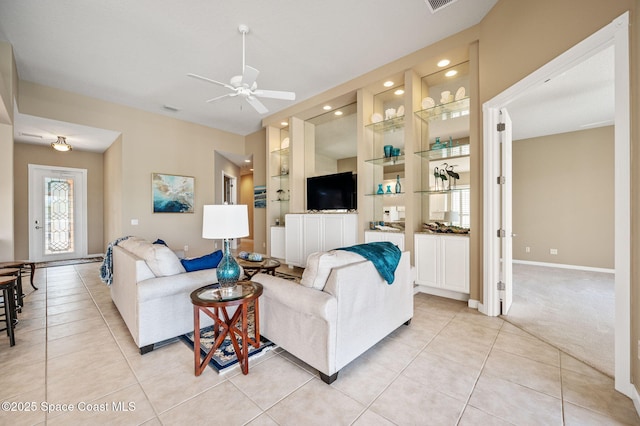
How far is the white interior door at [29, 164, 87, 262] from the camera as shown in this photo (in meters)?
6.00

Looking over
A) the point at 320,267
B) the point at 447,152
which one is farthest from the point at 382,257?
the point at 447,152

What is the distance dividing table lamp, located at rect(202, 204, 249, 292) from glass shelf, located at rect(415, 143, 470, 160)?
2.84m

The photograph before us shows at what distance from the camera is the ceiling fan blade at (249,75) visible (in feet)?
9.25

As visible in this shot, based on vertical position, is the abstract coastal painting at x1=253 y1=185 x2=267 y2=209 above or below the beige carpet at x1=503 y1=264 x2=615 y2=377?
above

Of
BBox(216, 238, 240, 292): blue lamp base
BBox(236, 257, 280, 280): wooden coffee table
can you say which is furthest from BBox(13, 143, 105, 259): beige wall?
BBox(216, 238, 240, 292): blue lamp base

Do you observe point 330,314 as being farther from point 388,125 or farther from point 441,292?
point 388,125

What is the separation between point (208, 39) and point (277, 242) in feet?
12.6

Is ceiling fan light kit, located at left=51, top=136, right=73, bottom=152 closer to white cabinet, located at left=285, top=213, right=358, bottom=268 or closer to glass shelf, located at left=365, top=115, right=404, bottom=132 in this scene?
white cabinet, located at left=285, top=213, right=358, bottom=268

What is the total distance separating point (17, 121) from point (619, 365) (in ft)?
26.6

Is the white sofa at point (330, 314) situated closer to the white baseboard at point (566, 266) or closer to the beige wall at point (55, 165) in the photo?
the white baseboard at point (566, 266)

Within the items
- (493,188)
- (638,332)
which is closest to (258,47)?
(493,188)

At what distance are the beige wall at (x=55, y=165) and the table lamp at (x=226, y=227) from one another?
7.05 metres

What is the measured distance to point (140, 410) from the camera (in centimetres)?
151

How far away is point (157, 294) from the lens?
212 cm
